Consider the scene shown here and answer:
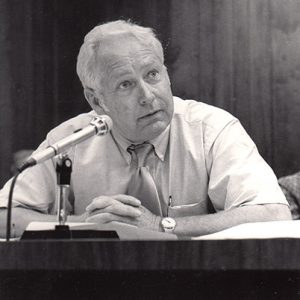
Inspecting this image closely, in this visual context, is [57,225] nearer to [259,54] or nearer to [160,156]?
[160,156]

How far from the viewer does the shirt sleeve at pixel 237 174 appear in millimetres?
2354

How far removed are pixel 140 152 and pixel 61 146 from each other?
103 cm

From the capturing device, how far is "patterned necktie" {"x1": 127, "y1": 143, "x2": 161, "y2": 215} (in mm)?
2586

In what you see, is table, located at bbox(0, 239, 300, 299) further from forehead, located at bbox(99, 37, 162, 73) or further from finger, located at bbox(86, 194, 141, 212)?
forehead, located at bbox(99, 37, 162, 73)

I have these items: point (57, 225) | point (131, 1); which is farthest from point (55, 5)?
point (57, 225)

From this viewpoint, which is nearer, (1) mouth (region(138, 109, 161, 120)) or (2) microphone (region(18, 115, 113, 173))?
(2) microphone (region(18, 115, 113, 173))

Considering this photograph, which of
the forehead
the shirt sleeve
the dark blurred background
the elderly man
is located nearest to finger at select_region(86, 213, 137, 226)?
the elderly man

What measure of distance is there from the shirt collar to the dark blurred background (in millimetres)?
534

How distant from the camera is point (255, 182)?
2.39 meters

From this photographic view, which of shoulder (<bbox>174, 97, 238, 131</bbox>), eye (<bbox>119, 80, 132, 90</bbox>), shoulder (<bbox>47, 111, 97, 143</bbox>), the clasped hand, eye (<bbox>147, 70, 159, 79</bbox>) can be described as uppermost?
eye (<bbox>147, 70, 159, 79</bbox>)

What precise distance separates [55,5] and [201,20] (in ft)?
2.21

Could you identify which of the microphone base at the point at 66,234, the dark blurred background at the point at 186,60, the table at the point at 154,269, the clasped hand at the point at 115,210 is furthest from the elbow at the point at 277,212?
the table at the point at 154,269

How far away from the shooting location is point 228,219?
2.25 metres

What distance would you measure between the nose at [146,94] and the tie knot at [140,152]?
197 mm
